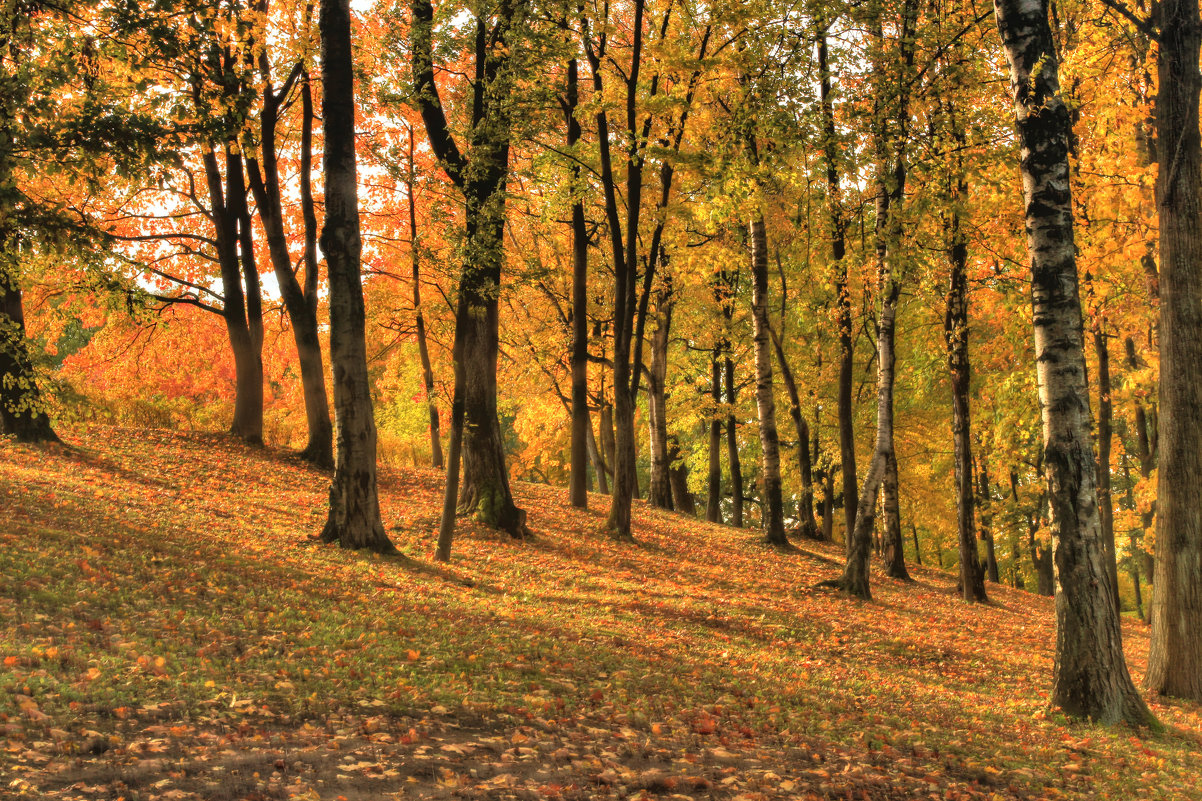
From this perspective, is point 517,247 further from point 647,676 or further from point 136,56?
point 647,676

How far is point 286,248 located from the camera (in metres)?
17.7

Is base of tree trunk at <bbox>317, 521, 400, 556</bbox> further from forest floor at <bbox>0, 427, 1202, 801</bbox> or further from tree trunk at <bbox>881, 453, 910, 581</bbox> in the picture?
tree trunk at <bbox>881, 453, 910, 581</bbox>

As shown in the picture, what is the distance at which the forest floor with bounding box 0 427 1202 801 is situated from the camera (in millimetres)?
4633

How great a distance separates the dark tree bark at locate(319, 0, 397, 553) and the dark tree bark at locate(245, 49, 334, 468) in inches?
274

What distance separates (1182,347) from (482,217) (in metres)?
9.16

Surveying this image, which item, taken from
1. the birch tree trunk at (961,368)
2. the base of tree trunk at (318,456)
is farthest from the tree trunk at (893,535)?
the base of tree trunk at (318,456)

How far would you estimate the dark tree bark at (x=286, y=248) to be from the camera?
17594 millimetres

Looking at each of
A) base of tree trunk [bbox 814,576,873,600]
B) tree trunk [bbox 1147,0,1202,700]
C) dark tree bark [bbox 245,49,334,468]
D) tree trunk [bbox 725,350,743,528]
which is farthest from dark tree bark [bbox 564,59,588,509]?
tree trunk [bbox 1147,0,1202,700]

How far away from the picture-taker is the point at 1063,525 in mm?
7715

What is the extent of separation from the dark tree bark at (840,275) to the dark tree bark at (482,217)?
509cm

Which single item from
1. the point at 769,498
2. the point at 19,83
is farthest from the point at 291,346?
the point at 19,83

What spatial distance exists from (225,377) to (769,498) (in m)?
23.6

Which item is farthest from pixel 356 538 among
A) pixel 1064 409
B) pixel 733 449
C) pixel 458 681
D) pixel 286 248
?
pixel 733 449

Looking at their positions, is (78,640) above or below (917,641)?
above
